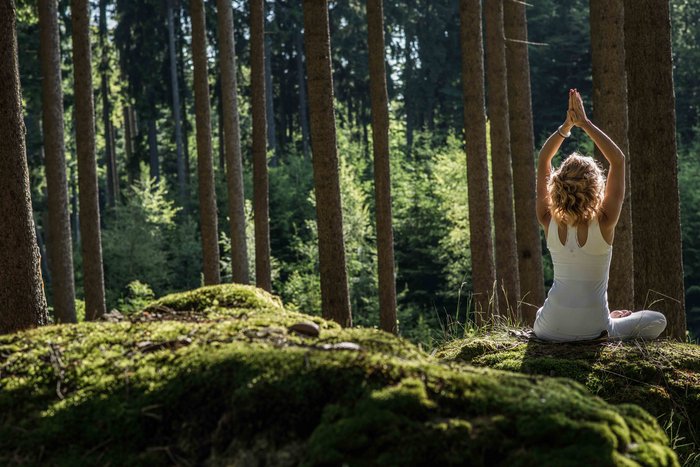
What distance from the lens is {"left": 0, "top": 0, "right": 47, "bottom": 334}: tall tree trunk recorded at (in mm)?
7539

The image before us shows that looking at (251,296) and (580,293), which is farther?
(580,293)

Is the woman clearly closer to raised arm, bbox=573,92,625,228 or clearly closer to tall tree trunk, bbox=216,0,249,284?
raised arm, bbox=573,92,625,228

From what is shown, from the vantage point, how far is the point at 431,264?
3469 cm

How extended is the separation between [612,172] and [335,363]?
10.1 feet

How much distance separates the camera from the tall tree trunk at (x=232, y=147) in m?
18.2

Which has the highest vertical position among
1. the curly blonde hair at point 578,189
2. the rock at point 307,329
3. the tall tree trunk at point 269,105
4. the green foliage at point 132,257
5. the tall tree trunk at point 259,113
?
the tall tree trunk at point 269,105

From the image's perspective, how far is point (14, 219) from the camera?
7641mm

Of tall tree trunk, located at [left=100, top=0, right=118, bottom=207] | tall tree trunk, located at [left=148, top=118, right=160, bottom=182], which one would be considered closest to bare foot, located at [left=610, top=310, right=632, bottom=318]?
tall tree trunk, located at [left=100, top=0, right=118, bottom=207]

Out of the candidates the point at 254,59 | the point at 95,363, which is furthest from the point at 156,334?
the point at 254,59

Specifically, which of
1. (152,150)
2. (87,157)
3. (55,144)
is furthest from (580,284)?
(152,150)

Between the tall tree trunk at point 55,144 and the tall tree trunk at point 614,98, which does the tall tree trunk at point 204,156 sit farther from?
the tall tree trunk at point 614,98

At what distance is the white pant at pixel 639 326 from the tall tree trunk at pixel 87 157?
11.2m

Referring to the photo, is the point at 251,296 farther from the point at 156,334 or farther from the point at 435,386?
the point at 435,386

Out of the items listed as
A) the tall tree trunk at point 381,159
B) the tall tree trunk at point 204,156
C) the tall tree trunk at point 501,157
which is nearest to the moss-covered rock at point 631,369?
the tall tree trunk at point 501,157
